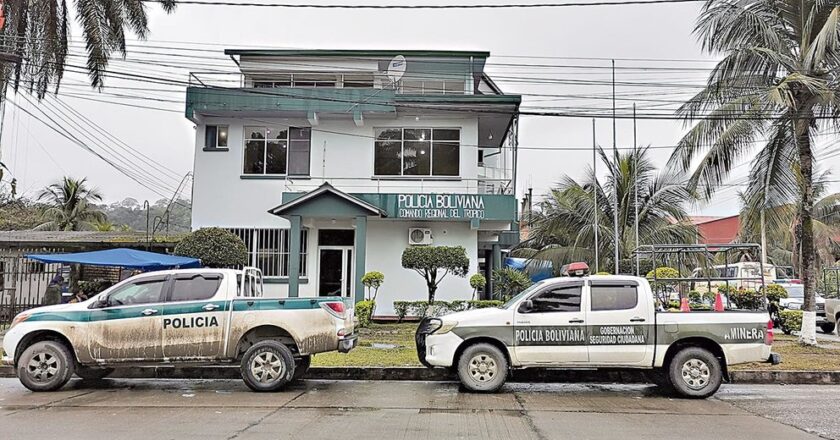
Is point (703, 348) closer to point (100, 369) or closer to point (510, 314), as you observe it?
point (510, 314)

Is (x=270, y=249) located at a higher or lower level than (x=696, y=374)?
higher

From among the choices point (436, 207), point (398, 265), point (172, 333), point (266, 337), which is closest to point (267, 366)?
point (266, 337)

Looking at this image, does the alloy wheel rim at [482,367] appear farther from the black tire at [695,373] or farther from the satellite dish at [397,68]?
the satellite dish at [397,68]

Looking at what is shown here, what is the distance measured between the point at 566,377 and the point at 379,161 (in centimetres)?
1309

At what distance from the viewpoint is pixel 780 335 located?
18.1 m

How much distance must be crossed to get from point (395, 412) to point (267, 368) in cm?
250

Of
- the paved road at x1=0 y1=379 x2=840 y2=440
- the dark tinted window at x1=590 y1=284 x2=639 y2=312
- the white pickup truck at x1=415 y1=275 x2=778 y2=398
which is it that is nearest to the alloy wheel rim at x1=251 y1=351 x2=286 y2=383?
the paved road at x1=0 y1=379 x2=840 y2=440

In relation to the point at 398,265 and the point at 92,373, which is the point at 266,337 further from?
the point at 398,265

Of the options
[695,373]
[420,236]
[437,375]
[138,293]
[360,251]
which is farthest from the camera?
[420,236]

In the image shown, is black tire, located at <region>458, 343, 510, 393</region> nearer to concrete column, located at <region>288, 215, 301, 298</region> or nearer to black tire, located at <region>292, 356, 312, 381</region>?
black tire, located at <region>292, 356, 312, 381</region>

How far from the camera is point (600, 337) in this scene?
9812 millimetres

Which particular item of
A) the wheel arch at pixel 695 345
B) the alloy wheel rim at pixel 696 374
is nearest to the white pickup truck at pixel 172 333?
the wheel arch at pixel 695 345

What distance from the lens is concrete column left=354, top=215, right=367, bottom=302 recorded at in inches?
781

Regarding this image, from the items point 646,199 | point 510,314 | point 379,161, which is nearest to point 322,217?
point 379,161
